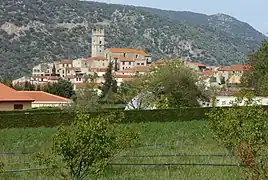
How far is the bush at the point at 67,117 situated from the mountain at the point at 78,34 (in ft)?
261

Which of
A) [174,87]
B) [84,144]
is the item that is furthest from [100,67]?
[84,144]

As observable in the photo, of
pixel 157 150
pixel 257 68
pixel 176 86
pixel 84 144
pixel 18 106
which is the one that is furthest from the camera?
pixel 257 68

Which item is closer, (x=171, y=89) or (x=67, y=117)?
(x=67, y=117)

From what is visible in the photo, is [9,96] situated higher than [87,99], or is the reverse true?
[9,96]

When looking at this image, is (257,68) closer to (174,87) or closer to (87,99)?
(174,87)

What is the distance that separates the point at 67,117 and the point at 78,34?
417ft

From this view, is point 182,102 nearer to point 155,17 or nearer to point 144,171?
point 144,171

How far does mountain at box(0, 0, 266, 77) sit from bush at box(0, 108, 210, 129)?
79.4 metres

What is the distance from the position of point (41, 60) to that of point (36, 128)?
331 ft

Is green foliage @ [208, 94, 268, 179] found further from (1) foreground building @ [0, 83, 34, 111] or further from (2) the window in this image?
(2) the window

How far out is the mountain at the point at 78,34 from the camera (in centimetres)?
12775

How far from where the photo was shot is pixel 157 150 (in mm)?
21109

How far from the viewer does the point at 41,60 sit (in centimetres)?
12794

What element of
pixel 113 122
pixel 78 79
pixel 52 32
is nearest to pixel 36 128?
pixel 113 122
